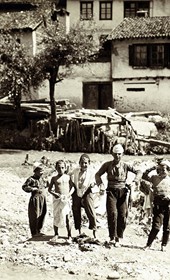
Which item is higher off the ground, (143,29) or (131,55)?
(143,29)

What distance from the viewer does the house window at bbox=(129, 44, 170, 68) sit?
3759 cm

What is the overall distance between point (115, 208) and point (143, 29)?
2621 centimetres

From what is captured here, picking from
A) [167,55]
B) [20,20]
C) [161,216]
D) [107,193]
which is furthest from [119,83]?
[161,216]

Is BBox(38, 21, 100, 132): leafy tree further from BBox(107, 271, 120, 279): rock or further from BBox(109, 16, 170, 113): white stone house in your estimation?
BBox(107, 271, 120, 279): rock

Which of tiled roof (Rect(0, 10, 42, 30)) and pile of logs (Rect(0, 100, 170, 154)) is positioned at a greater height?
tiled roof (Rect(0, 10, 42, 30))

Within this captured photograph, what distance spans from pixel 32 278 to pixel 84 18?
35173mm

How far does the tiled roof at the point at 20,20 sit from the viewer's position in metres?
38.9

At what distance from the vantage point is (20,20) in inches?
1572

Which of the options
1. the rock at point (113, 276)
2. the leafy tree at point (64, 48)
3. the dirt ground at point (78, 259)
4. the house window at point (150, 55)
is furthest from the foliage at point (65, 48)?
the rock at point (113, 276)

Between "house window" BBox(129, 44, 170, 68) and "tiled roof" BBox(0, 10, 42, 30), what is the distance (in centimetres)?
666

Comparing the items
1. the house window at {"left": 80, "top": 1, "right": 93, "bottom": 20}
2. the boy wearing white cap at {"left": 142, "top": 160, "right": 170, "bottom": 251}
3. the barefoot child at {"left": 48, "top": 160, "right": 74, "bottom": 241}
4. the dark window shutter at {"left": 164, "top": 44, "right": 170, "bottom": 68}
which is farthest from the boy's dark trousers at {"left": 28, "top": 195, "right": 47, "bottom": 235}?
the house window at {"left": 80, "top": 1, "right": 93, "bottom": 20}

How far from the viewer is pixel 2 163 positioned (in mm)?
28219

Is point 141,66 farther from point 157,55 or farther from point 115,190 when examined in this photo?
point 115,190

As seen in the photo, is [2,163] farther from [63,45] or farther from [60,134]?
[63,45]
